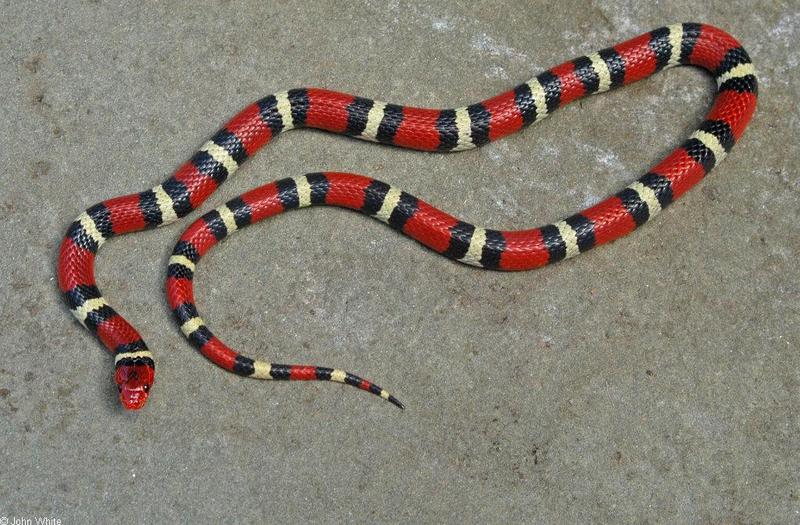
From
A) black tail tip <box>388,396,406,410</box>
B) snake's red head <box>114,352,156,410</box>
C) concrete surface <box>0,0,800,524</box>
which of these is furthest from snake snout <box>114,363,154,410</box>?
black tail tip <box>388,396,406,410</box>

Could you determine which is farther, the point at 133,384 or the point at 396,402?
the point at 396,402

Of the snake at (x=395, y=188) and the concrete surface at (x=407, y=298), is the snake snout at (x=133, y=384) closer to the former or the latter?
the snake at (x=395, y=188)

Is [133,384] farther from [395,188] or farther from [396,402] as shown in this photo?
[395,188]

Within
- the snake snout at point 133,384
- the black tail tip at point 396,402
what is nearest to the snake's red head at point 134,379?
the snake snout at point 133,384

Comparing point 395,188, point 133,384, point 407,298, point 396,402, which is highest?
point 395,188

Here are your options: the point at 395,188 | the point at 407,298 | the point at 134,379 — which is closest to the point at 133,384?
the point at 134,379

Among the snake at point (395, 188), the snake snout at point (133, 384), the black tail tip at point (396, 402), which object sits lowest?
the snake snout at point (133, 384)
